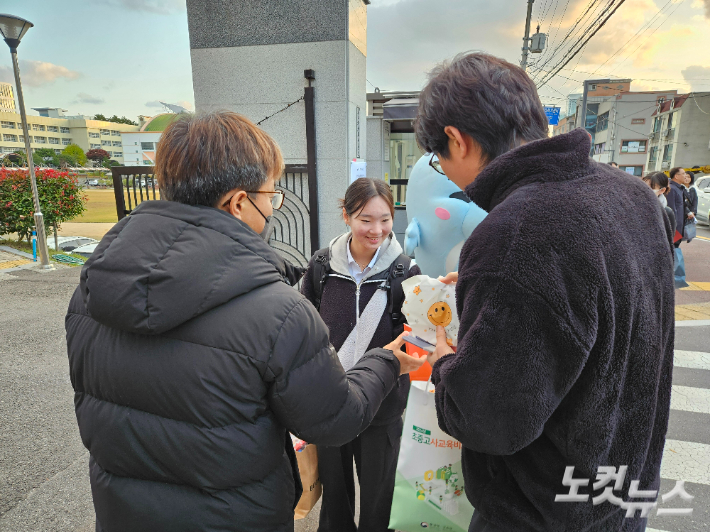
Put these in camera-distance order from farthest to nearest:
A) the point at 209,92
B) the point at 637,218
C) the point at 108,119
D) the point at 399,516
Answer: the point at 108,119 < the point at 209,92 < the point at 399,516 < the point at 637,218

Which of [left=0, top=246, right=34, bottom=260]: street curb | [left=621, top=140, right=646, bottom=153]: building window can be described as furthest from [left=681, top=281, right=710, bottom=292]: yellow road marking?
[left=621, top=140, right=646, bottom=153]: building window

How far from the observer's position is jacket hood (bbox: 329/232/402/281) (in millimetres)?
2162

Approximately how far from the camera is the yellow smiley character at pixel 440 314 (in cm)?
142

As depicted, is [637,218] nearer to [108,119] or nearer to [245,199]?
[245,199]

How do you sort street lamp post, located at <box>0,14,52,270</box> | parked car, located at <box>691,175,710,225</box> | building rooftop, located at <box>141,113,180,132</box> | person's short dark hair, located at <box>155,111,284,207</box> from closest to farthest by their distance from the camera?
person's short dark hair, located at <box>155,111,284,207</box> < building rooftop, located at <box>141,113,180,132</box> < street lamp post, located at <box>0,14,52,270</box> < parked car, located at <box>691,175,710,225</box>

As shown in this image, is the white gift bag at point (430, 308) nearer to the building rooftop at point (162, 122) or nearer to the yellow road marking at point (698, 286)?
the building rooftop at point (162, 122)

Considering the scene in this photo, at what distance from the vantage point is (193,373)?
0.99 metres

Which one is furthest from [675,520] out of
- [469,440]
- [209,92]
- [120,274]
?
[209,92]

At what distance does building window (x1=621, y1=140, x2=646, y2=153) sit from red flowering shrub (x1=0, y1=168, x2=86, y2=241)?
52649 mm

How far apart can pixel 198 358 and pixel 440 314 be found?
785 mm

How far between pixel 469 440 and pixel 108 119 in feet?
396

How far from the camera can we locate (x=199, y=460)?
1.02 meters

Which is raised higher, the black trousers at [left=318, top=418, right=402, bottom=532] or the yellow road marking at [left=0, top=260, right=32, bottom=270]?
the black trousers at [left=318, top=418, right=402, bottom=532]

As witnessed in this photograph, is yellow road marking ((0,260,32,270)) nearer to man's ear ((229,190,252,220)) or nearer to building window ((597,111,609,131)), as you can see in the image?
man's ear ((229,190,252,220))
